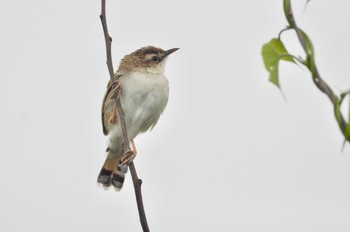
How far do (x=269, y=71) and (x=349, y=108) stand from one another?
20 centimetres

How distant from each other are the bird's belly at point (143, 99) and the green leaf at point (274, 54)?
4.22 m

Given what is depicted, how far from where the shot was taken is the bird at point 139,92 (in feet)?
17.7

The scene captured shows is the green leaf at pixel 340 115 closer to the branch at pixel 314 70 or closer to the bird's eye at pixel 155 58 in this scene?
the branch at pixel 314 70

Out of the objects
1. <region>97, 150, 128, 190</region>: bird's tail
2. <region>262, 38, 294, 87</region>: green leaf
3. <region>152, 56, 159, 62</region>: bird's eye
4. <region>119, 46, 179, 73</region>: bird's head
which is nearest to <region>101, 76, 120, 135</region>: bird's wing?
<region>119, 46, 179, 73</region>: bird's head

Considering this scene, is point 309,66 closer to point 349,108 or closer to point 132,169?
point 349,108

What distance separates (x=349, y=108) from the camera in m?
0.92

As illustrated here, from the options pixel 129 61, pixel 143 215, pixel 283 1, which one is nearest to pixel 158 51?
pixel 129 61

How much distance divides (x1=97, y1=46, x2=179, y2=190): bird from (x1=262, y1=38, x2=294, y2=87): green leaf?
3.96 meters

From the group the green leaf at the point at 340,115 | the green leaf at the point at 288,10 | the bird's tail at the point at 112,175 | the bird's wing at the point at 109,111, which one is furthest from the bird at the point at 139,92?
the green leaf at the point at 340,115

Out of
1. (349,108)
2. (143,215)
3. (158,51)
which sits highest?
A: (158,51)

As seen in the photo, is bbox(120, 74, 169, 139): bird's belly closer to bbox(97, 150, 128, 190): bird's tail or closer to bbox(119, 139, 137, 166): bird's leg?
bbox(119, 139, 137, 166): bird's leg

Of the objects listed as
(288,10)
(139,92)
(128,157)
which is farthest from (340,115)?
(139,92)

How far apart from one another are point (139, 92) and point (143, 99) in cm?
13

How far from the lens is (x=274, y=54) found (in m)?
1.15
